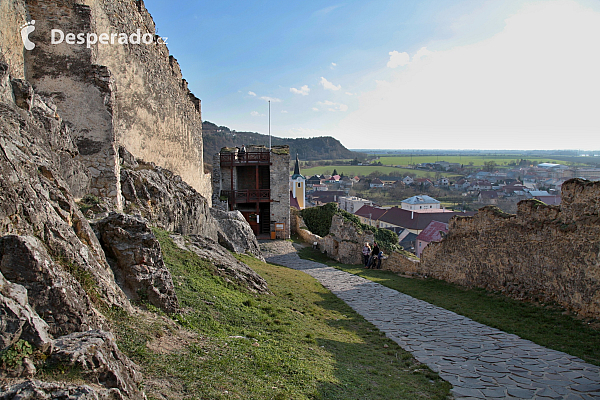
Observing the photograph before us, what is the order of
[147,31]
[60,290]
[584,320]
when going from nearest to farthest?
[60,290] < [584,320] < [147,31]

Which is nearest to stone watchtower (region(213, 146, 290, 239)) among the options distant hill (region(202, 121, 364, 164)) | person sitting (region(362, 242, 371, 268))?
person sitting (region(362, 242, 371, 268))

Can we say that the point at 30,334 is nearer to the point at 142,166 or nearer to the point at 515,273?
the point at 142,166

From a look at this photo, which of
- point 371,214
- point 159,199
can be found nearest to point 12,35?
point 159,199

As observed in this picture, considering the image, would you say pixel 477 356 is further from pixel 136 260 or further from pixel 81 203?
pixel 81 203

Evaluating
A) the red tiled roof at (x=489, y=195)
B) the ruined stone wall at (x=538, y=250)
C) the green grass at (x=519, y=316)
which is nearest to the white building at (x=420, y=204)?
the red tiled roof at (x=489, y=195)

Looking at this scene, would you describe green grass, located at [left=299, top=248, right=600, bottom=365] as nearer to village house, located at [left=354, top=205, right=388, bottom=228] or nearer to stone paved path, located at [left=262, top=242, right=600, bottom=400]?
stone paved path, located at [left=262, top=242, right=600, bottom=400]

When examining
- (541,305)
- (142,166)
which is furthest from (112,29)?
(541,305)

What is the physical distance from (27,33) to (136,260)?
5.45 meters

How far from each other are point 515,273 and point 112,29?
12.6 m

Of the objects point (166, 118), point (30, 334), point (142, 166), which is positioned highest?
point (166, 118)

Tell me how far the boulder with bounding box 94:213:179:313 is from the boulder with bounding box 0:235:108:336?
1.56 m

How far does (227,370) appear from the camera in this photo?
4.39m

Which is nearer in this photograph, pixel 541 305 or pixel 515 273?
pixel 541 305

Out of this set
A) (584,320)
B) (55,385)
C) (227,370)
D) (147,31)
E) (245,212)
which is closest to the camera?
(55,385)
